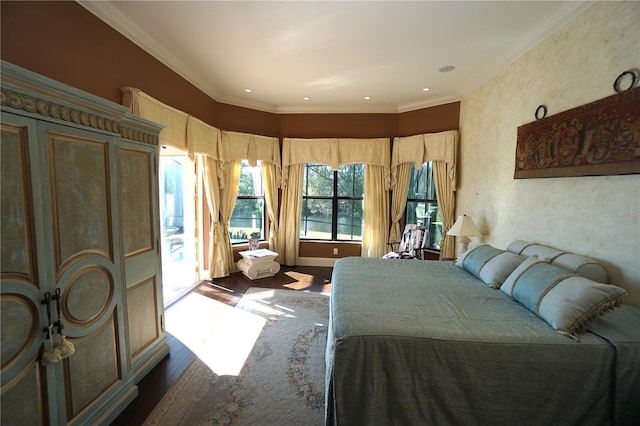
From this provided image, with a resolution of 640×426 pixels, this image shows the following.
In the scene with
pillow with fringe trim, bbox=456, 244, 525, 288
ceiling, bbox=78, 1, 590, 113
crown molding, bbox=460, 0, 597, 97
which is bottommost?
pillow with fringe trim, bbox=456, 244, 525, 288

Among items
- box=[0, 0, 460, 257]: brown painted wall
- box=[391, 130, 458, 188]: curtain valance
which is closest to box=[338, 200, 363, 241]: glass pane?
box=[391, 130, 458, 188]: curtain valance

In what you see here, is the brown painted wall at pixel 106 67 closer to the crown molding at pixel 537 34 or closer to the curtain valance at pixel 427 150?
the curtain valance at pixel 427 150

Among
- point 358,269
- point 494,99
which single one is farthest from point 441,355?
point 494,99

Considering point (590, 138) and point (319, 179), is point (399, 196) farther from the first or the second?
point (590, 138)

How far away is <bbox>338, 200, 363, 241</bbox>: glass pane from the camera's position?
5148 mm

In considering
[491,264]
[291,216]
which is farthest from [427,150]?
[291,216]

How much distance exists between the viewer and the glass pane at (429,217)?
4.47 metres

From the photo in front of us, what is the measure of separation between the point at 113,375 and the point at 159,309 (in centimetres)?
62

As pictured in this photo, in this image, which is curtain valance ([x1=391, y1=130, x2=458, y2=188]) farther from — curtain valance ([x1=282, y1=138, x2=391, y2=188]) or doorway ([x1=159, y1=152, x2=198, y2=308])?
doorway ([x1=159, y1=152, x2=198, y2=308])

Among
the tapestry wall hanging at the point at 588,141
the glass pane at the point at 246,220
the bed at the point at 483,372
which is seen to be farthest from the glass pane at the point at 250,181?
the tapestry wall hanging at the point at 588,141

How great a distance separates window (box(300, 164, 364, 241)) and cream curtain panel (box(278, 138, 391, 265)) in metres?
0.23

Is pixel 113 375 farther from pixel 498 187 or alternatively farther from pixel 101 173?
pixel 498 187

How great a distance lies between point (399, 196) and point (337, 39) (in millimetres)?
2871

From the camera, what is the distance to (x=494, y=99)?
324 cm
